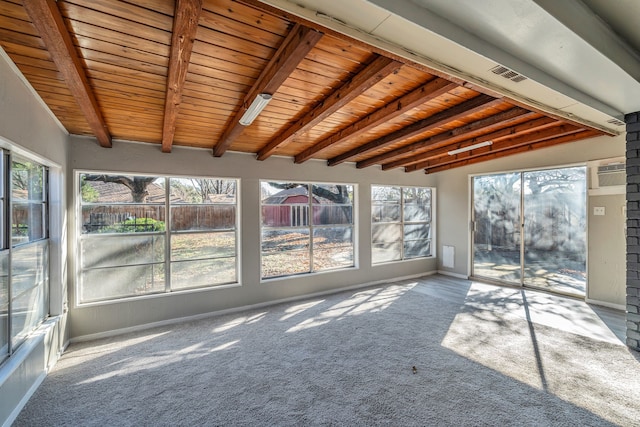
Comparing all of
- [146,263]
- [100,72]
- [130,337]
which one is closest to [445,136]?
[100,72]

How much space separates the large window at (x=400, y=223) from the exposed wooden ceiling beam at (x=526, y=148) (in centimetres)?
76

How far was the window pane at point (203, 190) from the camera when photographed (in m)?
4.33

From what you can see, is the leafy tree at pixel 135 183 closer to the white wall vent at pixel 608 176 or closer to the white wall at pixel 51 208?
the white wall at pixel 51 208

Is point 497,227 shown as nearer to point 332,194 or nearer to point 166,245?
point 332,194

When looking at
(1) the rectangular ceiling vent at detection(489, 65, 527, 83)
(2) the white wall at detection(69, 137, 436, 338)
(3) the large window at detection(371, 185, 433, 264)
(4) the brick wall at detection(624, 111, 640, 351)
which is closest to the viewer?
(1) the rectangular ceiling vent at detection(489, 65, 527, 83)

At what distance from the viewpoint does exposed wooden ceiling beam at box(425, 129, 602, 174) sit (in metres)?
4.46

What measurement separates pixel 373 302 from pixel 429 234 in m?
3.03

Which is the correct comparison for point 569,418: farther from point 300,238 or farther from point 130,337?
point 130,337

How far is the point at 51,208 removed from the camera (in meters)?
3.32

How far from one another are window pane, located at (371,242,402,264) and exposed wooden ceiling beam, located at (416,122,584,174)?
192cm

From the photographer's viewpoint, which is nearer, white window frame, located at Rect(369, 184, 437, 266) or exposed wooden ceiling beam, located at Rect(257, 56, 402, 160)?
exposed wooden ceiling beam, located at Rect(257, 56, 402, 160)

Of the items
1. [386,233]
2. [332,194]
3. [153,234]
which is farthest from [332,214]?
[153,234]

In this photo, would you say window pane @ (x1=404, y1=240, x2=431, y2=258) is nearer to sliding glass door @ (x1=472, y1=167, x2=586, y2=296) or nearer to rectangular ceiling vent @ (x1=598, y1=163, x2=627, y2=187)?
sliding glass door @ (x1=472, y1=167, x2=586, y2=296)

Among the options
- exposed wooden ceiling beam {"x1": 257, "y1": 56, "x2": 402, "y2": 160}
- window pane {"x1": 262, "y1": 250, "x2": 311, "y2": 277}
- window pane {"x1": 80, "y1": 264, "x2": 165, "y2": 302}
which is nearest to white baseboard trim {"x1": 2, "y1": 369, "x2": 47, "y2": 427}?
window pane {"x1": 80, "y1": 264, "x2": 165, "y2": 302}
